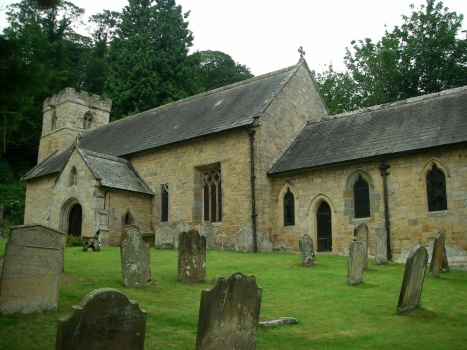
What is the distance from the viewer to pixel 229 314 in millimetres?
7246

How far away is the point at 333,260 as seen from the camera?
17875 mm

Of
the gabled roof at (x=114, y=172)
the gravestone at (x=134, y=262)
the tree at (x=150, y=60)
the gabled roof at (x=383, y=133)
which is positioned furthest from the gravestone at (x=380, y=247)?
the tree at (x=150, y=60)

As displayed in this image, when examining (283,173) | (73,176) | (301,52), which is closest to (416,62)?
(301,52)

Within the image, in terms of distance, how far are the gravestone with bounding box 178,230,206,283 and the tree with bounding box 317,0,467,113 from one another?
28.1 metres

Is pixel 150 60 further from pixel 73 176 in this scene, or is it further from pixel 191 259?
pixel 191 259

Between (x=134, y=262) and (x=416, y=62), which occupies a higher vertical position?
(x=416, y=62)

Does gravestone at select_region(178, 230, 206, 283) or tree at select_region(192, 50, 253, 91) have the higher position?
tree at select_region(192, 50, 253, 91)

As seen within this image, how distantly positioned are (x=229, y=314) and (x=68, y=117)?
32.1 meters

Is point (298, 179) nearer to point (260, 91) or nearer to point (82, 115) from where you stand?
point (260, 91)

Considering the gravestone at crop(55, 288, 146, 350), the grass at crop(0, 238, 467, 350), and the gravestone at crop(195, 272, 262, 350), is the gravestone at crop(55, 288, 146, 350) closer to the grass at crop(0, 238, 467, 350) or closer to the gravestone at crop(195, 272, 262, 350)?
the gravestone at crop(195, 272, 262, 350)

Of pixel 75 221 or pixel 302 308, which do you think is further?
pixel 75 221

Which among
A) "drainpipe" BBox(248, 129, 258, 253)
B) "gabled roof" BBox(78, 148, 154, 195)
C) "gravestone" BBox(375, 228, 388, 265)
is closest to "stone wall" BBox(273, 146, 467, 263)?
"drainpipe" BBox(248, 129, 258, 253)

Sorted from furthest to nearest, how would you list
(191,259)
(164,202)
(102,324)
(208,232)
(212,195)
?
1. (164,202)
2. (212,195)
3. (208,232)
4. (191,259)
5. (102,324)

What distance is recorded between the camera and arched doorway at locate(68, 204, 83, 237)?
2489 centimetres
